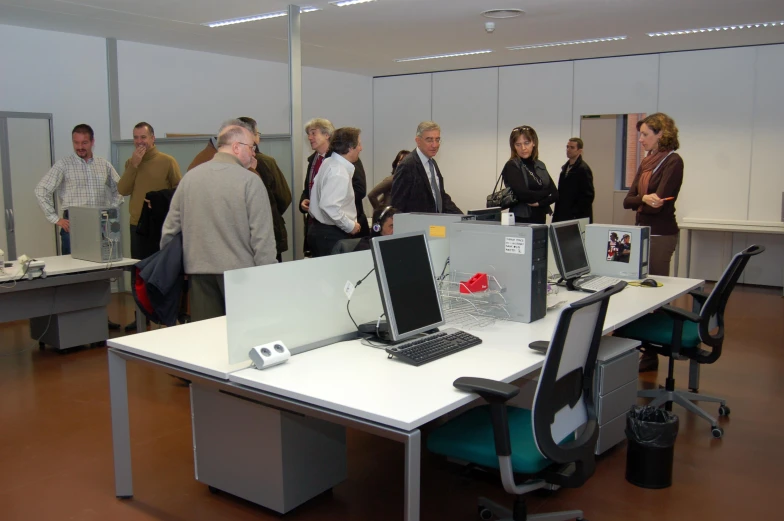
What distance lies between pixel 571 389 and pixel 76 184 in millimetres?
5035

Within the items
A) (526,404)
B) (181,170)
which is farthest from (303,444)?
(181,170)

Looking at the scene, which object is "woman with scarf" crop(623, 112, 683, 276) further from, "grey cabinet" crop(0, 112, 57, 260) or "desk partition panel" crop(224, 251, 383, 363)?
"grey cabinet" crop(0, 112, 57, 260)

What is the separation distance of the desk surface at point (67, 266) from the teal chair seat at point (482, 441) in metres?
3.28

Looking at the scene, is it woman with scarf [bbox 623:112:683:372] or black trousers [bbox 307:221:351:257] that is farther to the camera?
woman with scarf [bbox 623:112:683:372]

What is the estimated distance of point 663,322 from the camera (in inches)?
155

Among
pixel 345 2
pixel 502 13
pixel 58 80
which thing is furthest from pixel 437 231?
pixel 58 80

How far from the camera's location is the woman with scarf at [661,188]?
4.82 meters

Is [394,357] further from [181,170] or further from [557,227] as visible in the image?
[181,170]

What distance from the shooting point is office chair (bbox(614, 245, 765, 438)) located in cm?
358

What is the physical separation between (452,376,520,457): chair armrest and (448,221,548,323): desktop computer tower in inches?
37.2

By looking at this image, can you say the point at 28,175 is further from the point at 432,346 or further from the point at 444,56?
the point at 432,346

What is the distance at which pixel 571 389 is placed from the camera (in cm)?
236

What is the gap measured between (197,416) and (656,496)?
1.98 meters

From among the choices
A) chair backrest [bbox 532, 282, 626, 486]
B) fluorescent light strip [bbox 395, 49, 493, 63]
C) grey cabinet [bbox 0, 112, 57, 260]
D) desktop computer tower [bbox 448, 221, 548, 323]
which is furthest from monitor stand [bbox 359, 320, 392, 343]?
fluorescent light strip [bbox 395, 49, 493, 63]
